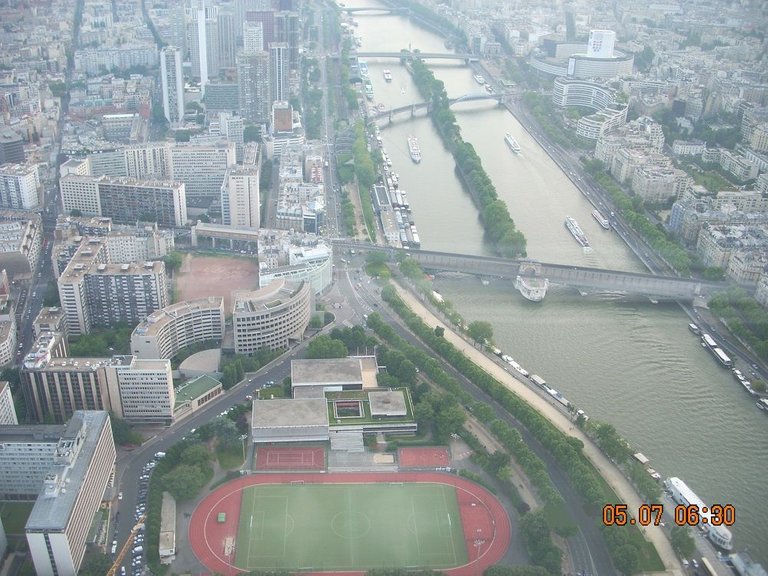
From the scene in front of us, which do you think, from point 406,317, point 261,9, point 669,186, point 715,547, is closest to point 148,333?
point 406,317

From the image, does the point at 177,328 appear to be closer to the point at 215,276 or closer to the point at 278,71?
the point at 215,276

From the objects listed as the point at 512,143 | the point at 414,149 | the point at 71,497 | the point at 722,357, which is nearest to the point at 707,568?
the point at 722,357

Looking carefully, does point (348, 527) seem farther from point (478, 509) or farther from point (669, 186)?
point (669, 186)

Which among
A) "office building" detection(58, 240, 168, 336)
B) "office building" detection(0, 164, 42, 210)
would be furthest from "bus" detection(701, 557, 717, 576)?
"office building" detection(0, 164, 42, 210)

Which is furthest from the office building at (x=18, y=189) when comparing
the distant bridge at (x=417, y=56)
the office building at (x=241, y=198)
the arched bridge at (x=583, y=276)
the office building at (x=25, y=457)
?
the distant bridge at (x=417, y=56)

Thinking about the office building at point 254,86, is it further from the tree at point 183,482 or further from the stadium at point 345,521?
the tree at point 183,482
